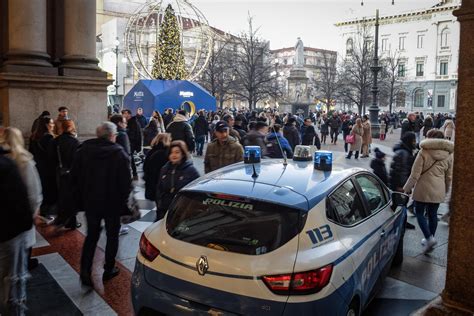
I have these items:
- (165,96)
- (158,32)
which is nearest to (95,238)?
(165,96)

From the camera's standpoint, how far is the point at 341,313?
346cm

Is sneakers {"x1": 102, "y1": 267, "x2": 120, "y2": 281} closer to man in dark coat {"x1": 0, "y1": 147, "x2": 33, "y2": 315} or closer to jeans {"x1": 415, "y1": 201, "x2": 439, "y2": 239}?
man in dark coat {"x1": 0, "y1": 147, "x2": 33, "y2": 315}

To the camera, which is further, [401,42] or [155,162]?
[401,42]

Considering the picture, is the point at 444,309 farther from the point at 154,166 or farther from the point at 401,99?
the point at 401,99

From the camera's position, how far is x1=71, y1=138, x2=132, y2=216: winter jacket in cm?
525

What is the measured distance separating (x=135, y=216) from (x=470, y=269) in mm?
3744

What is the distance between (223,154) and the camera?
7328 mm

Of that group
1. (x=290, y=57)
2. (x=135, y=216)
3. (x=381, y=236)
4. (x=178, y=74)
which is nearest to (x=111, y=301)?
(x=135, y=216)

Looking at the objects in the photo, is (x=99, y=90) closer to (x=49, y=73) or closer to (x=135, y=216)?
(x=49, y=73)

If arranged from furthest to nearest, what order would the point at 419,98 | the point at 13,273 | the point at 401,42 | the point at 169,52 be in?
1. the point at 401,42
2. the point at 419,98
3. the point at 169,52
4. the point at 13,273

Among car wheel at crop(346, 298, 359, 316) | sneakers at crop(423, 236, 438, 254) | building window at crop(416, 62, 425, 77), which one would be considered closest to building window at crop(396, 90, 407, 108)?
building window at crop(416, 62, 425, 77)

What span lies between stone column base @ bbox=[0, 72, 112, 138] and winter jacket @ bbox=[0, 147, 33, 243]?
7.16 metres

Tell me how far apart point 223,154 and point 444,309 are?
186 inches

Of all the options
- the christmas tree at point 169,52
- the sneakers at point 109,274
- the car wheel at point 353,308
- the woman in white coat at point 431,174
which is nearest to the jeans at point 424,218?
the woman in white coat at point 431,174
